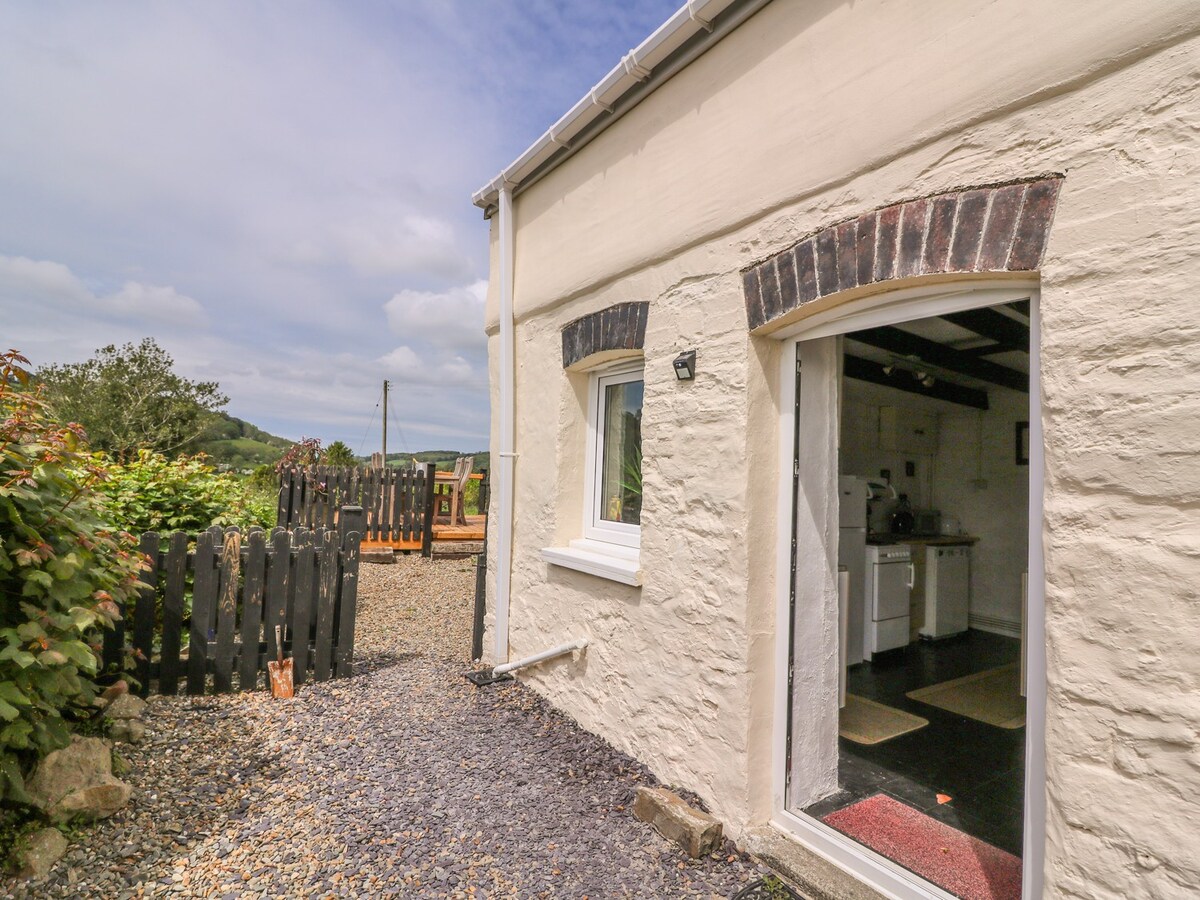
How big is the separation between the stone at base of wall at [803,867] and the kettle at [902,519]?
4.83 meters

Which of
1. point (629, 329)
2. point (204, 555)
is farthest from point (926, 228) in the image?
point (204, 555)

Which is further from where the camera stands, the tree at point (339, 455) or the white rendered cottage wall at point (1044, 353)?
the tree at point (339, 455)

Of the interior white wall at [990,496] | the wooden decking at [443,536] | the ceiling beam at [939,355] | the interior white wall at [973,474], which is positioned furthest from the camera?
the wooden decking at [443,536]

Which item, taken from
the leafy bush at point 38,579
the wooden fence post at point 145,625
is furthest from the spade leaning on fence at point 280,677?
the leafy bush at point 38,579

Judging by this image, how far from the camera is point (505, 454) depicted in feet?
16.3

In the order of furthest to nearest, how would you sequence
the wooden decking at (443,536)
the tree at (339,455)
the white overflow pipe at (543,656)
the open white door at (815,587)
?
the tree at (339,455) → the wooden decking at (443,536) → the white overflow pipe at (543,656) → the open white door at (815,587)

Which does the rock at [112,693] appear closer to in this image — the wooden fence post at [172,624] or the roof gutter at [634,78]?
the wooden fence post at [172,624]

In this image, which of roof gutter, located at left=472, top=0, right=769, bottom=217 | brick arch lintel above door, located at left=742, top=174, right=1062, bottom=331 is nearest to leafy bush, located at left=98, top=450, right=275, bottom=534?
roof gutter, located at left=472, top=0, right=769, bottom=217

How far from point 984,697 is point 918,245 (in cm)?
388

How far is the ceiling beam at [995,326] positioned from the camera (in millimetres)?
4660

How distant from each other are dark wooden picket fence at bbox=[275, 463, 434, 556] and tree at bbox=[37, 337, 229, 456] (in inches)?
588

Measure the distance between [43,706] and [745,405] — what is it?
3.11 metres

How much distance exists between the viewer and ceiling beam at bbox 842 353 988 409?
20.3ft

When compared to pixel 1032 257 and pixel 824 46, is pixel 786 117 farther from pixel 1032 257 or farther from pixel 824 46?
pixel 1032 257
